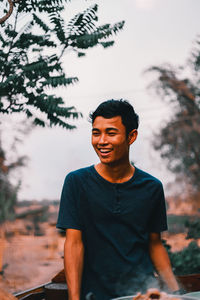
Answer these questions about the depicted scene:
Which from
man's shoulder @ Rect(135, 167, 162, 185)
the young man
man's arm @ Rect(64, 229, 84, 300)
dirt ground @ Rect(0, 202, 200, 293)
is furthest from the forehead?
dirt ground @ Rect(0, 202, 200, 293)

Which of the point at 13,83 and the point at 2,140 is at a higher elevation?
the point at 2,140

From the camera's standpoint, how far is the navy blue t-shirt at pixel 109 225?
2150 millimetres

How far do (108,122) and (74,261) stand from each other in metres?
0.86

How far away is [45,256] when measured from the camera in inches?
542

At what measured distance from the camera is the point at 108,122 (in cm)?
222

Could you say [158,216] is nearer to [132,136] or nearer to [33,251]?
[132,136]

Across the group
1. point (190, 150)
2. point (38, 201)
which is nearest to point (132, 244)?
point (190, 150)

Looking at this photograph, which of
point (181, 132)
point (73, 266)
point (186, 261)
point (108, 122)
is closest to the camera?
point (73, 266)

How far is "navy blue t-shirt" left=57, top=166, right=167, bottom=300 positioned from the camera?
2.15 m

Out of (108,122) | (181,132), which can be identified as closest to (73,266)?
(108,122)

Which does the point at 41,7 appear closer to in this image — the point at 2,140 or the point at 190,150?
the point at 2,140

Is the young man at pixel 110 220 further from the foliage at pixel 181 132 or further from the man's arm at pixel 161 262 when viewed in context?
the foliage at pixel 181 132

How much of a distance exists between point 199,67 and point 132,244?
897cm

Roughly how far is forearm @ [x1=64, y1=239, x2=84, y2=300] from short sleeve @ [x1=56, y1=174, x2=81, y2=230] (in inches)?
4.3
